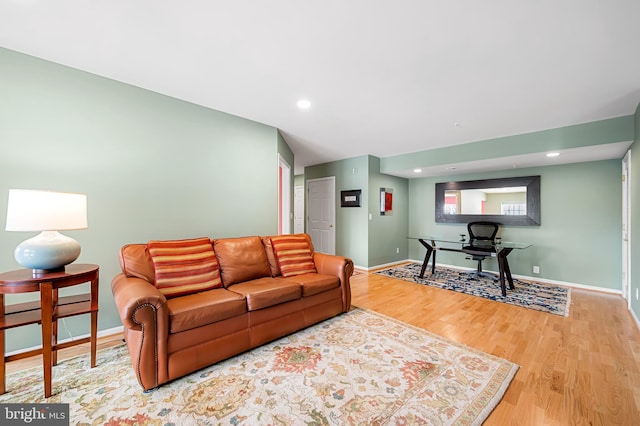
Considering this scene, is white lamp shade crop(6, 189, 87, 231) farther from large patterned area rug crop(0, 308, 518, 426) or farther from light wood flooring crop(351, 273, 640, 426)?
light wood flooring crop(351, 273, 640, 426)

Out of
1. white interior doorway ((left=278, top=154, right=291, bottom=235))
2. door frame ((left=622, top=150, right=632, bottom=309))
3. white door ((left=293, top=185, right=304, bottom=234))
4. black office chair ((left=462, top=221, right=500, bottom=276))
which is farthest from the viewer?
white door ((left=293, top=185, right=304, bottom=234))

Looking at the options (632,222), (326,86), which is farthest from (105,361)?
(632,222)

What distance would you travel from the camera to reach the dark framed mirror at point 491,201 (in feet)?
14.8

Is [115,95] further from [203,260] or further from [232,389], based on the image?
[232,389]

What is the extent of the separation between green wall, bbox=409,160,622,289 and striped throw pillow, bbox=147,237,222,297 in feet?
16.3

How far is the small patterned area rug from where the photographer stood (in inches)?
132

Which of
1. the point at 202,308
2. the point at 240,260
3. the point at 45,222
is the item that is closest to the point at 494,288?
the point at 240,260

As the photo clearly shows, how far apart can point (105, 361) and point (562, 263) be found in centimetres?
594

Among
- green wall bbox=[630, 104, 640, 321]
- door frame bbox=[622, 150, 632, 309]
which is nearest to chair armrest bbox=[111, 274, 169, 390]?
green wall bbox=[630, 104, 640, 321]

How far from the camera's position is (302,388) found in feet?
5.62

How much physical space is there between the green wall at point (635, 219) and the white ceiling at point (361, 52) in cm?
41

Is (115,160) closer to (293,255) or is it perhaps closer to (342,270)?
(293,255)

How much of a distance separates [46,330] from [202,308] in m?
0.87

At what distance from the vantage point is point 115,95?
2.49 metres
